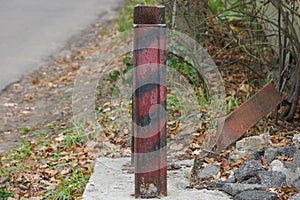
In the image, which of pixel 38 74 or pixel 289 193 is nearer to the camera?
pixel 289 193

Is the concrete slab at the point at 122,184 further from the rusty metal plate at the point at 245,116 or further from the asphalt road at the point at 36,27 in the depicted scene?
the asphalt road at the point at 36,27

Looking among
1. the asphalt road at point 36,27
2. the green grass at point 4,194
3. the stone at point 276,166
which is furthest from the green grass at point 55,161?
the asphalt road at point 36,27

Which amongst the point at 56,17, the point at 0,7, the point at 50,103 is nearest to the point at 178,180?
the point at 50,103

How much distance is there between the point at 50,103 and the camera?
764 cm

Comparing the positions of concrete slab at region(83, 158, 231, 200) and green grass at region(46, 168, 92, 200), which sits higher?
concrete slab at region(83, 158, 231, 200)

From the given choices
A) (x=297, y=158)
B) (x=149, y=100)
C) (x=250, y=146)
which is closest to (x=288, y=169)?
(x=297, y=158)

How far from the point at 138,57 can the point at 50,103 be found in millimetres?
4175

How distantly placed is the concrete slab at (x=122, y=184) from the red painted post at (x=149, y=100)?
0.52 ft

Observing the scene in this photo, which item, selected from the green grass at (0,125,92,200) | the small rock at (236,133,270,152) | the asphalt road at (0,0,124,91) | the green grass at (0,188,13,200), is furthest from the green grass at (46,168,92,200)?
the asphalt road at (0,0,124,91)

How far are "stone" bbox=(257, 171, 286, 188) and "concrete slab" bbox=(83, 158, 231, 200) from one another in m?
0.26

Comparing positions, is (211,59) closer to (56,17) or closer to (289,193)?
(289,193)

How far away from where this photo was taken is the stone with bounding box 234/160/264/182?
4.02m

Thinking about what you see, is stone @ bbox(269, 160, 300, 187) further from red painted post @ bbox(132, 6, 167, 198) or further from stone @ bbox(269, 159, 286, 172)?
red painted post @ bbox(132, 6, 167, 198)

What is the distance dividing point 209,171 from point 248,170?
0.32 meters
